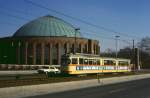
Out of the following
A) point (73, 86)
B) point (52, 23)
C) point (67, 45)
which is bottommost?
point (73, 86)

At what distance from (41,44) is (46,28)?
1060cm

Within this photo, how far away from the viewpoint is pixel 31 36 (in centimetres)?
11988

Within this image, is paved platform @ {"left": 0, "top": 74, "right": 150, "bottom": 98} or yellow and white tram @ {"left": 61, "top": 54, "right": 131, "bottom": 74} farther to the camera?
yellow and white tram @ {"left": 61, "top": 54, "right": 131, "bottom": 74}

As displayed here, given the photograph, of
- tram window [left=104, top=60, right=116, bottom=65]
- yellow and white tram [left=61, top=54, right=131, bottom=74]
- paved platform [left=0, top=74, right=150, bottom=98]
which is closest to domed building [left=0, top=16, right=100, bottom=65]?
tram window [left=104, top=60, right=116, bottom=65]

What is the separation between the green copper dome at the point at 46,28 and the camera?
407ft

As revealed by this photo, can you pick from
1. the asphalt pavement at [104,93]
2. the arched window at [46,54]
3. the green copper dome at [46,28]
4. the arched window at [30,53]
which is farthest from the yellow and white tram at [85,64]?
the green copper dome at [46,28]

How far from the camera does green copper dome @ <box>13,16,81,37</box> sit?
124100 mm

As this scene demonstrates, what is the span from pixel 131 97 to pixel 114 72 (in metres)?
39.2

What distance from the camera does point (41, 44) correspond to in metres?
117

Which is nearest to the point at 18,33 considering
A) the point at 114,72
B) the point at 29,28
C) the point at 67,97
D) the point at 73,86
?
the point at 29,28

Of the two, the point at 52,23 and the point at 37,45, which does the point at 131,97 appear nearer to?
the point at 37,45

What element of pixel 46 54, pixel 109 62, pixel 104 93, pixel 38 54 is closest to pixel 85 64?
pixel 109 62

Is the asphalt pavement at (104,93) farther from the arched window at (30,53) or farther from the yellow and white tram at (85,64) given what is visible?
the arched window at (30,53)

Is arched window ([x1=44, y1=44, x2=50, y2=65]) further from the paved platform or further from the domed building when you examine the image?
the paved platform
